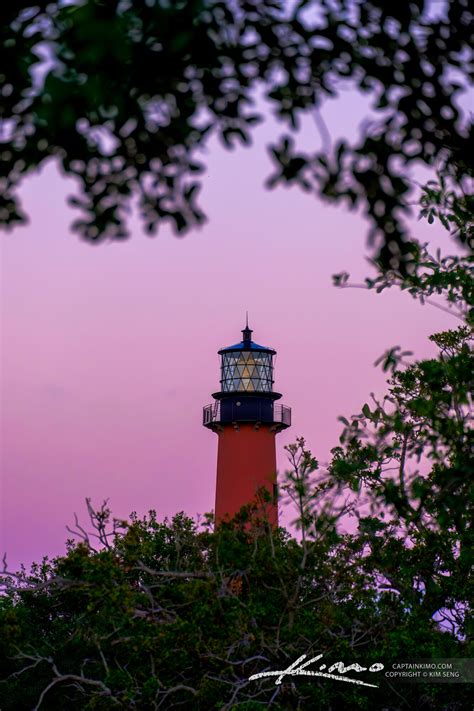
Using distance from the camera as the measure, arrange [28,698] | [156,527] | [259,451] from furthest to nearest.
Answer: [259,451] < [156,527] < [28,698]

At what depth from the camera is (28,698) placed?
94.2ft

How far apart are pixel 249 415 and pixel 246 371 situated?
1755mm

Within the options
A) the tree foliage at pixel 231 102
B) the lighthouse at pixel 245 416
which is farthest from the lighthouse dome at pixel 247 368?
the tree foliage at pixel 231 102

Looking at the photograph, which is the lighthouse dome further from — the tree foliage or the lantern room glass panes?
the tree foliage

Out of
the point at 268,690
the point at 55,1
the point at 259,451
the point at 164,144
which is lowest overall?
the point at 268,690

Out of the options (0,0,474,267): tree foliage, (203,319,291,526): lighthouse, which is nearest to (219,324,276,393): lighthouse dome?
(203,319,291,526): lighthouse

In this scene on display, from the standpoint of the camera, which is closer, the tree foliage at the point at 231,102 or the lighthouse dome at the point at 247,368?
the tree foliage at the point at 231,102

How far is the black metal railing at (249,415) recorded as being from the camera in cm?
4156

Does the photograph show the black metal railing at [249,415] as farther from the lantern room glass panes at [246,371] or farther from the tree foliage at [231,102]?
the tree foliage at [231,102]

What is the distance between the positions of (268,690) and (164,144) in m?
13.6

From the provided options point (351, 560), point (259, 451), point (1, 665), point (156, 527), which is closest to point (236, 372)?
point (259, 451)

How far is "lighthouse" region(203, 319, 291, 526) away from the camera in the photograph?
4138 cm

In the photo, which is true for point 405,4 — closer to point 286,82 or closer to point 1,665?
point 286,82

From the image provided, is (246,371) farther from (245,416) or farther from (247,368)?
(245,416)
